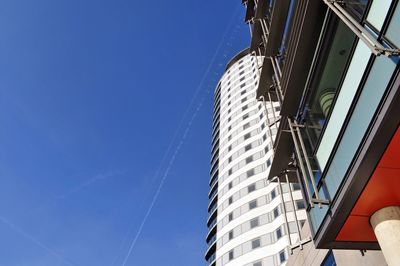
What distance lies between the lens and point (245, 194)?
145 feet

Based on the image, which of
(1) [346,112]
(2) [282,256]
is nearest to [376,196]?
(1) [346,112]

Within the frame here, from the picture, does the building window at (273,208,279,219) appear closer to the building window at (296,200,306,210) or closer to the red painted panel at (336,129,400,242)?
the building window at (296,200,306,210)

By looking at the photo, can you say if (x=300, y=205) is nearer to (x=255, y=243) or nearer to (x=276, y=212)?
(x=276, y=212)

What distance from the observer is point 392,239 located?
23.5 ft

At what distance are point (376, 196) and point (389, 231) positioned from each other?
0.77 meters

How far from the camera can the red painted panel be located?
22.4 feet

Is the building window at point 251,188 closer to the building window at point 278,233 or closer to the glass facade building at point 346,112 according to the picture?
the building window at point 278,233

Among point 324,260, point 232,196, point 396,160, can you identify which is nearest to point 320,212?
point 396,160

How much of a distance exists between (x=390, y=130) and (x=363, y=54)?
188 centimetres

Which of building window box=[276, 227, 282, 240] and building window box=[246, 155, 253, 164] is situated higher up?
building window box=[246, 155, 253, 164]

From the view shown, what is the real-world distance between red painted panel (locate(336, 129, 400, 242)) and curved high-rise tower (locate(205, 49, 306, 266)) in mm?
17231

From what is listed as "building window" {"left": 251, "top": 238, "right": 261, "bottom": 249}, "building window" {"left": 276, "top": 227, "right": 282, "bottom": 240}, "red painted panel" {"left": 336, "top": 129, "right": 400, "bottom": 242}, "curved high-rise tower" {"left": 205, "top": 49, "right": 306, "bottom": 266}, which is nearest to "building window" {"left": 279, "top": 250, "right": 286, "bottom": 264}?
"curved high-rise tower" {"left": 205, "top": 49, "right": 306, "bottom": 266}

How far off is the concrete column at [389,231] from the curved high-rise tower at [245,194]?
58.9 feet

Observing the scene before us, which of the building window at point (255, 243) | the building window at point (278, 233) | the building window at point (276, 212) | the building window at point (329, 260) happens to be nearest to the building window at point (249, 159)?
the building window at point (276, 212)
